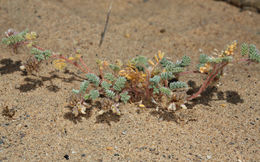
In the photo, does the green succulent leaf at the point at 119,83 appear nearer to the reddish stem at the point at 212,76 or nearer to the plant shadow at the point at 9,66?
the reddish stem at the point at 212,76

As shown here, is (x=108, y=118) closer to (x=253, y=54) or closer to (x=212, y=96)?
(x=212, y=96)

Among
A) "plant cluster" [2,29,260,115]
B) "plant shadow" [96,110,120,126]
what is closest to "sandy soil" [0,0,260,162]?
"plant shadow" [96,110,120,126]

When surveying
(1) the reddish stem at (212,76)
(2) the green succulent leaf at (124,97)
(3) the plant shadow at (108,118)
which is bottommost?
(3) the plant shadow at (108,118)

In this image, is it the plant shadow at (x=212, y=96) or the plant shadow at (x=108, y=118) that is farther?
the plant shadow at (x=212, y=96)

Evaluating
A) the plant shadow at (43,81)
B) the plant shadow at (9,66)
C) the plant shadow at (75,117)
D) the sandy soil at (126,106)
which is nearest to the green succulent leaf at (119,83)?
the sandy soil at (126,106)

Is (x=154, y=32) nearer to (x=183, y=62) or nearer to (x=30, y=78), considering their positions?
(x=183, y=62)

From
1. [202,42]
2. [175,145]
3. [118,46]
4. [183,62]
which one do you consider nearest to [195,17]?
[202,42]

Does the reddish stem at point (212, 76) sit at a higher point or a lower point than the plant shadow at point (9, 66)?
higher
